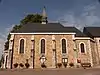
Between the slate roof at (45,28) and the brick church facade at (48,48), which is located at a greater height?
the slate roof at (45,28)

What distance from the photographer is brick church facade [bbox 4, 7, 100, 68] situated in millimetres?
32625

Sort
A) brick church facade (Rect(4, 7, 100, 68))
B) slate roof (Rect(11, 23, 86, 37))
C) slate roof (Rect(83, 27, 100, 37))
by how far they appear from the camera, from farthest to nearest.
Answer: slate roof (Rect(83, 27, 100, 37)) < slate roof (Rect(11, 23, 86, 37)) < brick church facade (Rect(4, 7, 100, 68))

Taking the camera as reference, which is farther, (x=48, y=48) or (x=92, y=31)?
(x=92, y=31)

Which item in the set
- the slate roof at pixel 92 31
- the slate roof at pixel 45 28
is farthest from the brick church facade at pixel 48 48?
the slate roof at pixel 92 31

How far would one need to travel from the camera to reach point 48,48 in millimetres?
33469

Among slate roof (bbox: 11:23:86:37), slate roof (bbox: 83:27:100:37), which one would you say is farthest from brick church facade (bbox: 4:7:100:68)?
slate roof (bbox: 83:27:100:37)

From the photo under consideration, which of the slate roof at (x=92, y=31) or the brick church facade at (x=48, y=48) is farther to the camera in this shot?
the slate roof at (x=92, y=31)

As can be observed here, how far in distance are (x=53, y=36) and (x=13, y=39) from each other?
829 cm

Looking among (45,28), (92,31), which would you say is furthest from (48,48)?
(92,31)

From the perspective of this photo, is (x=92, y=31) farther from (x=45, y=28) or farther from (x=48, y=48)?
(x=48, y=48)

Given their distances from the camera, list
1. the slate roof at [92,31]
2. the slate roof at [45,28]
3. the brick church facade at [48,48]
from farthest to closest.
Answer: the slate roof at [92,31] → the slate roof at [45,28] → the brick church facade at [48,48]

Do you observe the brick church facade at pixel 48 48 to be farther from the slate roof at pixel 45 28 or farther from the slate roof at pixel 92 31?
the slate roof at pixel 92 31

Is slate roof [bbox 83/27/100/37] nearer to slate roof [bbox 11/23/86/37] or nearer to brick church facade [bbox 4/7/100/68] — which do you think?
brick church facade [bbox 4/7/100/68]

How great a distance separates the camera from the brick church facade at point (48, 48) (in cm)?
3262
